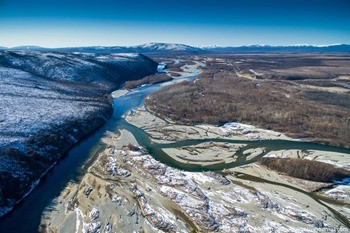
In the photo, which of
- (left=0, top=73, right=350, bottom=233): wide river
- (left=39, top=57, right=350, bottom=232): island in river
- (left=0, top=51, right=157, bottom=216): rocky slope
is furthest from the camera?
(left=0, top=51, right=157, bottom=216): rocky slope

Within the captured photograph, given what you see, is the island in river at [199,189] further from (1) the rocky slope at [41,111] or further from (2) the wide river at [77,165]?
(1) the rocky slope at [41,111]

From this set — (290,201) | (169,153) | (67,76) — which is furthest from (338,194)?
(67,76)

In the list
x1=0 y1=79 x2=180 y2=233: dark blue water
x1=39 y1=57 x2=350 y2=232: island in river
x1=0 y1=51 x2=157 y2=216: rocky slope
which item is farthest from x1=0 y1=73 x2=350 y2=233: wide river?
x1=0 y1=51 x2=157 y2=216: rocky slope

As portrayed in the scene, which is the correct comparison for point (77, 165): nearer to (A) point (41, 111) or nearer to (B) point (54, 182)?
(B) point (54, 182)

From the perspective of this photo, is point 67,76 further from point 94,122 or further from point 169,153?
point 169,153

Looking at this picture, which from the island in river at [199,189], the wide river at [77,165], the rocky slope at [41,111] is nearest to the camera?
the island in river at [199,189]

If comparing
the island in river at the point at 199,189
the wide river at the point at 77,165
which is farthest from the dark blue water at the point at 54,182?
the island in river at the point at 199,189

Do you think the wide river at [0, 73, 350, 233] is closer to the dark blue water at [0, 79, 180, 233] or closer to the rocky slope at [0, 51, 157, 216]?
the dark blue water at [0, 79, 180, 233]
